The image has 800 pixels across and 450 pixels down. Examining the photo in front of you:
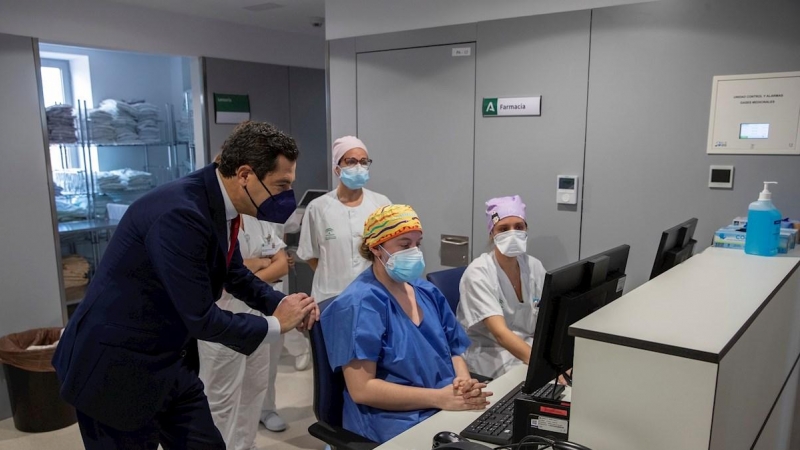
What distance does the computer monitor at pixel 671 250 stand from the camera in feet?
5.76

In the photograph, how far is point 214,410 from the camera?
268 centimetres

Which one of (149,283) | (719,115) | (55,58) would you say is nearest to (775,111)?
(719,115)

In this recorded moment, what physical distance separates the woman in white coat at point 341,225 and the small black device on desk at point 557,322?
1.62 m

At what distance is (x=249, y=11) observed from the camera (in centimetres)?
400

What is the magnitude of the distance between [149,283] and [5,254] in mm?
2313

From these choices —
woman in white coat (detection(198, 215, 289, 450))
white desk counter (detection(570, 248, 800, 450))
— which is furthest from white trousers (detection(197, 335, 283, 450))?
white desk counter (detection(570, 248, 800, 450))

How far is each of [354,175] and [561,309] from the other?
72.8 inches

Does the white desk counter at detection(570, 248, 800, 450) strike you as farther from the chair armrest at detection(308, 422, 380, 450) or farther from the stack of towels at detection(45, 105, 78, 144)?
the stack of towels at detection(45, 105, 78, 144)

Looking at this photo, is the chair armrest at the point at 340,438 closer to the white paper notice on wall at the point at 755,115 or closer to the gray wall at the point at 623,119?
the gray wall at the point at 623,119

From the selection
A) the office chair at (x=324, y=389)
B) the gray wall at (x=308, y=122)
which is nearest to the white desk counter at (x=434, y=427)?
the office chair at (x=324, y=389)

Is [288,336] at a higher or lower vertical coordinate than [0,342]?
lower

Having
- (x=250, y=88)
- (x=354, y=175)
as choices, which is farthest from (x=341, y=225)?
(x=250, y=88)

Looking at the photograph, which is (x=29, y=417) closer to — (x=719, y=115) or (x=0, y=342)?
(x=0, y=342)

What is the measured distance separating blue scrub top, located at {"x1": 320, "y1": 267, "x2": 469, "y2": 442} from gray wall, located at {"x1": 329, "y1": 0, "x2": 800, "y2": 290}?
1319 mm
